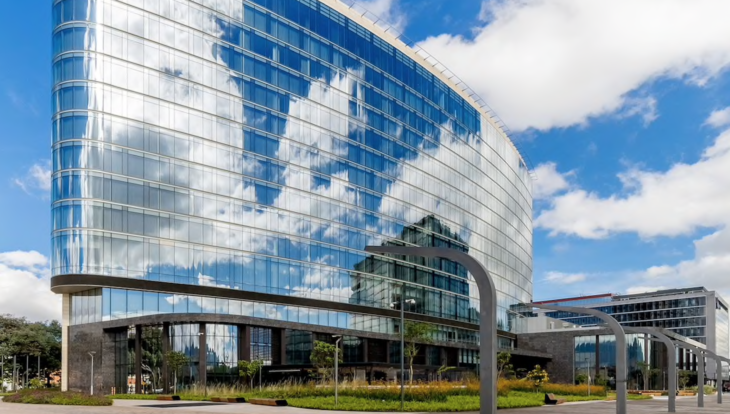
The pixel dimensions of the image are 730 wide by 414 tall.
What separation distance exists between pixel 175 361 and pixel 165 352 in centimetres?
129

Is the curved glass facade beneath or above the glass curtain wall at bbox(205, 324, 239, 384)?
above

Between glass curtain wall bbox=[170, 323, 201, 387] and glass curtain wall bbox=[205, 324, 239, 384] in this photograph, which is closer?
glass curtain wall bbox=[170, 323, 201, 387]

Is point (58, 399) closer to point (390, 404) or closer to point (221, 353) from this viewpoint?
point (390, 404)

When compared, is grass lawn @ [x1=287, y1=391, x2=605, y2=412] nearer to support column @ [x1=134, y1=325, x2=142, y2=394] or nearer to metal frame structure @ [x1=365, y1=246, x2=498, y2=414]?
support column @ [x1=134, y1=325, x2=142, y2=394]

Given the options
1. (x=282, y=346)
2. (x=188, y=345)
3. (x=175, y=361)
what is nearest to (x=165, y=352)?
(x=175, y=361)

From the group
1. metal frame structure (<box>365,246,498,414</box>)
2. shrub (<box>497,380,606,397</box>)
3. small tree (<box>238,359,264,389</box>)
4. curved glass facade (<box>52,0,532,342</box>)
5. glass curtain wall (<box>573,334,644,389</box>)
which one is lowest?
glass curtain wall (<box>573,334,644,389</box>)

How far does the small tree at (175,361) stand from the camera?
5806cm

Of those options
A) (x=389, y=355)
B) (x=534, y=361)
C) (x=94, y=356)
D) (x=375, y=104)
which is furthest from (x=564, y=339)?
(x=94, y=356)

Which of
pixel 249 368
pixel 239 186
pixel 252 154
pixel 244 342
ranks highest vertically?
pixel 252 154

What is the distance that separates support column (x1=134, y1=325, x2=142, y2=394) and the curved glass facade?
2.35 m

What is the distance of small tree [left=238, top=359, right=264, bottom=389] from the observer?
58.9 meters

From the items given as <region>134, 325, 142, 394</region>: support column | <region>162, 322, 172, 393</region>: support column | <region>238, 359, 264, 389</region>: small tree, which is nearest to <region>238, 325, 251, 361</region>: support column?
<region>238, 359, 264, 389</region>: small tree

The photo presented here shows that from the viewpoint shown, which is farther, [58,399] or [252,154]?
[252,154]

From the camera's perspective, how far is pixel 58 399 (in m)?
41.2
